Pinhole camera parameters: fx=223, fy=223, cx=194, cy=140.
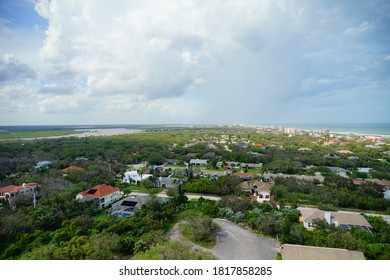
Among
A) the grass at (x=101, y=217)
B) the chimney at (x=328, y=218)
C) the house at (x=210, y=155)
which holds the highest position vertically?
the house at (x=210, y=155)

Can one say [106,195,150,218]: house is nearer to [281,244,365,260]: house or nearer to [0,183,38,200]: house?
[0,183,38,200]: house

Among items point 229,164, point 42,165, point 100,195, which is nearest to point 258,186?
point 229,164

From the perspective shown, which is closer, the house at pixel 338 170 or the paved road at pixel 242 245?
the paved road at pixel 242 245

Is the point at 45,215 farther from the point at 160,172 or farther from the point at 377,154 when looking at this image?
the point at 377,154

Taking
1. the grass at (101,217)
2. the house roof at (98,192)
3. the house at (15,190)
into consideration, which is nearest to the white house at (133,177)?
the house roof at (98,192)

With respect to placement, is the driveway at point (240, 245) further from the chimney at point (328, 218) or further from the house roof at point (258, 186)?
the house roof at point (258, 186)

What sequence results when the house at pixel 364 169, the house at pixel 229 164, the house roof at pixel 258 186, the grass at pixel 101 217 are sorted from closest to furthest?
the grass at pixel 101 217
the house roof at pixel 258 186
the house at pixel 364 169
the house at pixel 229 164

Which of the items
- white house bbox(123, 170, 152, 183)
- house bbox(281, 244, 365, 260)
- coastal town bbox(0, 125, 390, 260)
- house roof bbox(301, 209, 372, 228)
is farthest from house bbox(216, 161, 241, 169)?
house bbox(281, 244, 365, 260)

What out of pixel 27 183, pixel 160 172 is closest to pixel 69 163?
pixel 27 183
